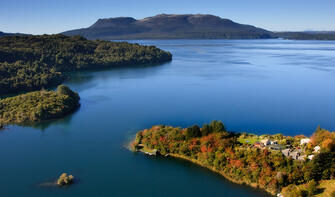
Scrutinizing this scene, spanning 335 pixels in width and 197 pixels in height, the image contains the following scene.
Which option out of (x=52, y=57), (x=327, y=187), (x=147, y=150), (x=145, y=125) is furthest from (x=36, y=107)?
(x=52, y=57)

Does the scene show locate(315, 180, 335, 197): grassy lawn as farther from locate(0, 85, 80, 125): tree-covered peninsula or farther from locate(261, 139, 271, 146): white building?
locate(0, 85, 80, 125): tree-covered peninsula

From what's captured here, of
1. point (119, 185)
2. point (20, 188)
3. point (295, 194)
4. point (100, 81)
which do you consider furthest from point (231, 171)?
point (100, 81)

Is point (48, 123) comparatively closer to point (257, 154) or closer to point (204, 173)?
point (204, 173)

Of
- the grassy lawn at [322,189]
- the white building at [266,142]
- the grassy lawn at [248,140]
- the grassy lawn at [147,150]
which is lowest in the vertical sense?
the grassy lawn at [322,189]

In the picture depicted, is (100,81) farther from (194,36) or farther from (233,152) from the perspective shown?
(194,36)

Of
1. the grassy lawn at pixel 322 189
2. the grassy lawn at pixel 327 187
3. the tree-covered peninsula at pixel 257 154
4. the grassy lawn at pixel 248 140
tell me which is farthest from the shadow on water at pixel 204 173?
the grassy lawn at pixel 248 140

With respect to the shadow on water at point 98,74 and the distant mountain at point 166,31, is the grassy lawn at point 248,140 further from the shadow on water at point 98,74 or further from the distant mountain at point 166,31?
the distant mountain at point 166,31
